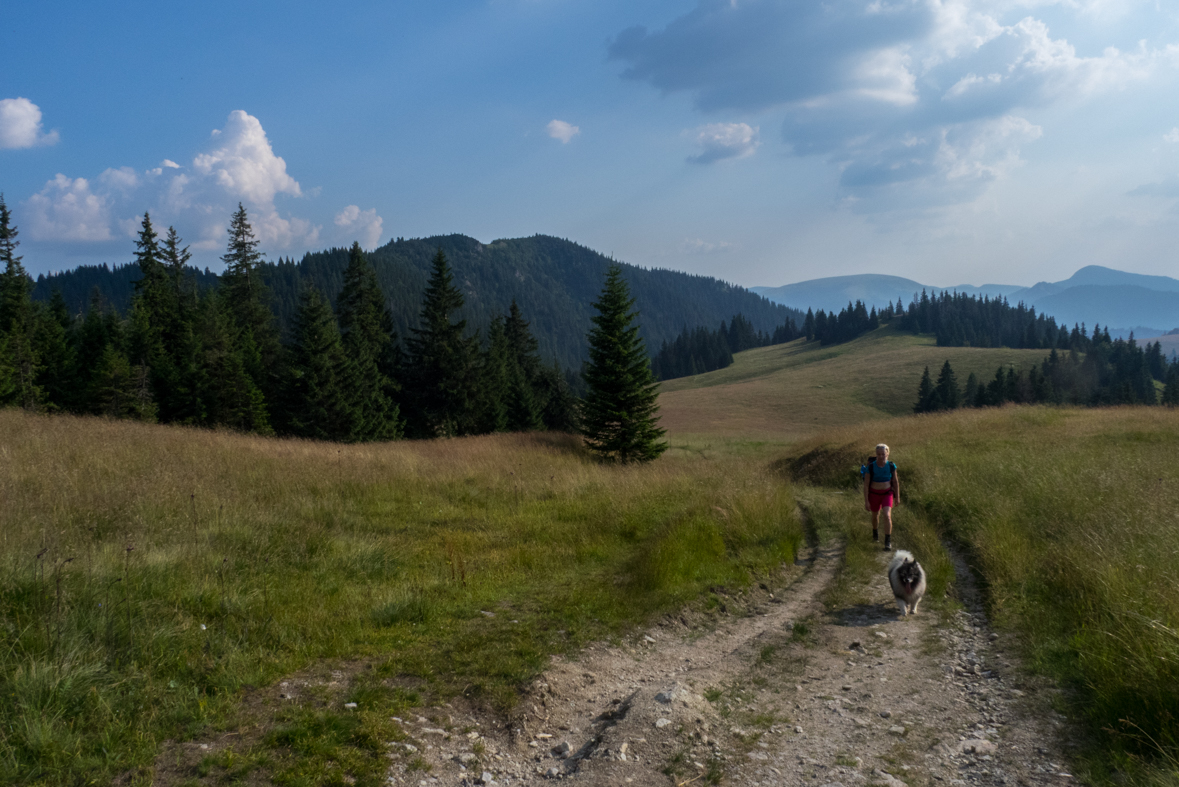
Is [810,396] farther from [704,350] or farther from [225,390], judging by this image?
[704,350]

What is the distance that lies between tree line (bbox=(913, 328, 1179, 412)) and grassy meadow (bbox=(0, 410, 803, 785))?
62.8m

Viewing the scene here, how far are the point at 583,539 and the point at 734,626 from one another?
12.0ft

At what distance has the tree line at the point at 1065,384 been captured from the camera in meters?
75.6

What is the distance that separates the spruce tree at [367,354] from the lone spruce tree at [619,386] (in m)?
22.8

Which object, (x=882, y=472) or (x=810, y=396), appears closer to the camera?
(x=882, y=472)

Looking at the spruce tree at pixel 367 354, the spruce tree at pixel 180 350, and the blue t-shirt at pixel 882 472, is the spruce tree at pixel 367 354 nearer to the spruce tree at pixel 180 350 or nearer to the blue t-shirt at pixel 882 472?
the spruce tree at pixel 180 350

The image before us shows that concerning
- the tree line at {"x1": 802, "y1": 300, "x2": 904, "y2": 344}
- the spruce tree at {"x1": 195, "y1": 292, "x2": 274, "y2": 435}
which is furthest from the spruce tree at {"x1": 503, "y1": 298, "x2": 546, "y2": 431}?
the tree line at {"x1": 802, "y1": 300, "x2": 904, "y2": 344}

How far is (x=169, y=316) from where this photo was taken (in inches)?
1986

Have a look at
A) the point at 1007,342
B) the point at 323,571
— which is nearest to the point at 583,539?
the point at 323,571

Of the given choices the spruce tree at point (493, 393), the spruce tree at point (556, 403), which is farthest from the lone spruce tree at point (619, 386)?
the spruce tree at point (556, 403)

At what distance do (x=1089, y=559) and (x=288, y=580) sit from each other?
9841 millimetres

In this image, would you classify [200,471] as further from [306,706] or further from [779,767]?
[779,767]

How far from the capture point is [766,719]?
4.97 metres

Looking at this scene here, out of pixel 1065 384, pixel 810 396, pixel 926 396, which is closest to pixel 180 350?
pixel 810 396
